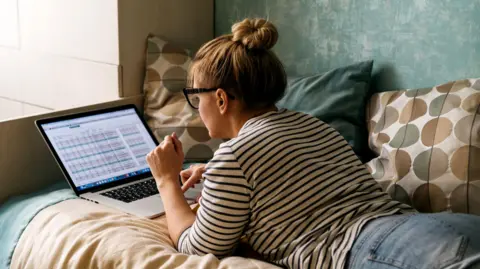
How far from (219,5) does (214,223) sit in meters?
1.37

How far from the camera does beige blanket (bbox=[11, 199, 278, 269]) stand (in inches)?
56.8

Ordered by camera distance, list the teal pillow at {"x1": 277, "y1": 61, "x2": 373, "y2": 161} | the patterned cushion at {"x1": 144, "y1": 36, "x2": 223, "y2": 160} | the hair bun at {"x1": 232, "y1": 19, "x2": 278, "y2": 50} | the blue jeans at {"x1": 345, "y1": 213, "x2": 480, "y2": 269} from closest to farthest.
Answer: the blue jeans at {"x1": 345, "y1": 213, "x2": 480, "y2": 269} → the hair bun at {"x1": 232, "y1": 19, "x2": 278, "y2": 50} → the teal pillow at {"x1": 277, "y1": 61, "x2": 373, "y2": 161} → the patterned cushion at {"x1": 144, "y1": 36, "x2": 223, "y2": 160}

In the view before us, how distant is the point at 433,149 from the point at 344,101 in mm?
366

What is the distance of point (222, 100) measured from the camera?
154 cm

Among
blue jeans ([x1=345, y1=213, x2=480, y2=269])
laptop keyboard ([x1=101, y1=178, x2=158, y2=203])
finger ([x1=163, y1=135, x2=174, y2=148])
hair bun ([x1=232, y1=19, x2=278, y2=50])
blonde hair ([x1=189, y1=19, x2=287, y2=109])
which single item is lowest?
laptop keyboard ([x1=101, y1=178, x2=158, y2=203])

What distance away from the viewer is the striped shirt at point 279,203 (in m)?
1.41

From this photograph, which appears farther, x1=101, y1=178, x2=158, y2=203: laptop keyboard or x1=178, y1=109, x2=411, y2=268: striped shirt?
x1=101, y1=178, x2=158, y2=203: laptop keyboard

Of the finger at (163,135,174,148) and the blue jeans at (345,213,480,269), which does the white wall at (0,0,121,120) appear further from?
the blue jeans at (345,213,480,269)

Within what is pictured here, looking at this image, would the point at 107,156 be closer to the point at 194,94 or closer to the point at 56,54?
the point at 194,94

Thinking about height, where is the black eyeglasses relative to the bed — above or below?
above

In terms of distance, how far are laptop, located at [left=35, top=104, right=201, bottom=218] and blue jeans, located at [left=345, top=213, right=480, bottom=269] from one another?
637 mm

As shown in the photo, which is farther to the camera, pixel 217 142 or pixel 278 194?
pixel 217 142

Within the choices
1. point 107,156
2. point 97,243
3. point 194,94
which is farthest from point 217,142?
point 97,243

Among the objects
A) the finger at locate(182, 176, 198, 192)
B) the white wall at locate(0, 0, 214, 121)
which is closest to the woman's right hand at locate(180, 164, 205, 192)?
the finger at locate(182, 176, 198, 192)
